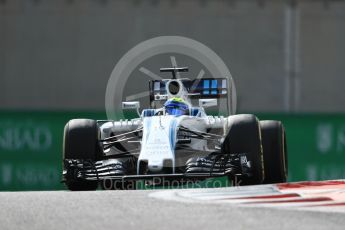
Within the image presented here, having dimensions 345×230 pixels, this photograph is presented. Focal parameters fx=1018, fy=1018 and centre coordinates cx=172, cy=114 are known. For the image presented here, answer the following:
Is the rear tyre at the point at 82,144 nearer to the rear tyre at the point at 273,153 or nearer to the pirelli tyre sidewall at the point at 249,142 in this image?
the pirelli tyre sidewall at the point at 249,142

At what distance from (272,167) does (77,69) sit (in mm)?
21403

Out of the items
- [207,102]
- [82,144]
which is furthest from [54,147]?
[82,144]

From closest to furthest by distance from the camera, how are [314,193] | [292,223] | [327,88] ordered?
1. [292,223]
2. [314,193]
3. [327,88]

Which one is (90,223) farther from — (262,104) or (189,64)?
(262,104)

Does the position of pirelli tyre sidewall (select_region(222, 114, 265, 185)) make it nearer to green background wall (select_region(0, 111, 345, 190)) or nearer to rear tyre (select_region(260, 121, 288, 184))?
rear tyre (select_region(260, 121, 288, 184))

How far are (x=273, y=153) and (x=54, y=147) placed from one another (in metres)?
6.89

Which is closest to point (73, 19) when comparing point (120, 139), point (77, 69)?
point (77, 69)

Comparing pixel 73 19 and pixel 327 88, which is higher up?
pixel 73 19

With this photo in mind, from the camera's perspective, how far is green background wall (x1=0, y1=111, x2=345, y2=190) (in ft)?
61.6

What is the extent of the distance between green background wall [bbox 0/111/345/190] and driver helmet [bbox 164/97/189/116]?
5721 mm

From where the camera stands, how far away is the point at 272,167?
42.9ft

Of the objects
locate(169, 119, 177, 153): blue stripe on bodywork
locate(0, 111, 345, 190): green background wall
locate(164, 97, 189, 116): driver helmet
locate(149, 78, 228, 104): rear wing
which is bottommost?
locate(0, 111, 345, 190): green background wall

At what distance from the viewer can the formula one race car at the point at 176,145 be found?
477 inches

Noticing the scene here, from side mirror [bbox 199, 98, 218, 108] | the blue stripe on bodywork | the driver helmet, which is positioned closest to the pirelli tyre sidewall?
the blue stripe on bodywork
